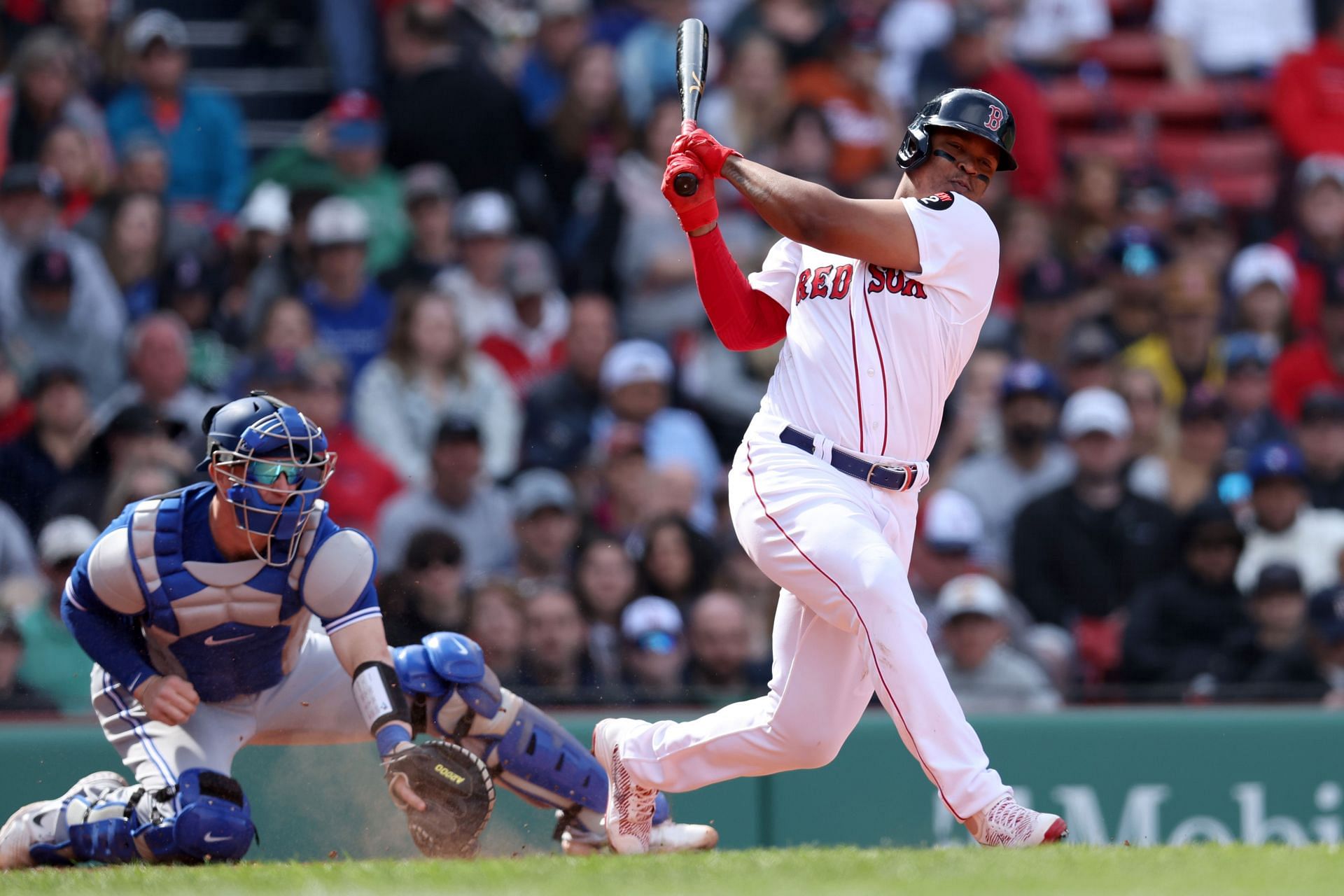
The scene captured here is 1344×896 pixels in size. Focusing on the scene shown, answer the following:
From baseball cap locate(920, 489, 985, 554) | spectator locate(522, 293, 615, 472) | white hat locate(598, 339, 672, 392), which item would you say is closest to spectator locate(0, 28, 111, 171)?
spectator locate(522, 293, 615, 472)

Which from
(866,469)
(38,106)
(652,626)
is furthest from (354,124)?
(866,469)

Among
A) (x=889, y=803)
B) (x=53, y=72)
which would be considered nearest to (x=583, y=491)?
(x=889, y=803)

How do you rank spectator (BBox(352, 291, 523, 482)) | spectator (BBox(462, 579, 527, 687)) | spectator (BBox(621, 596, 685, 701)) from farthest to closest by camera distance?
spectator (BBox(352, 291, 523, 482))
spectator (BBox(621, 596, 685, 701))
spectator (BBox(462, 579, 527, 687))

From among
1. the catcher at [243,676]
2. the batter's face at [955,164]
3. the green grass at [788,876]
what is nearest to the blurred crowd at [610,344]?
the catcher at [243,676]

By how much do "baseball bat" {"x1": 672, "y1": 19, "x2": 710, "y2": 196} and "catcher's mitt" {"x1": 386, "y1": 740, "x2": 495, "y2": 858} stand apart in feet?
7.06

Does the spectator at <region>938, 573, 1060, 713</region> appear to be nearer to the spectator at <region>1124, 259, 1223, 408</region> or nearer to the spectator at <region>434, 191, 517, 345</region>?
the spectator at <region>1124, 259, 1223, 408</region>

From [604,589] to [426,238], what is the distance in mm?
2842

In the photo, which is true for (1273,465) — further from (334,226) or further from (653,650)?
(334,226)

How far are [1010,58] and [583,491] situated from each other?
5.31m

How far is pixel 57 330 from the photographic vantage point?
960cm

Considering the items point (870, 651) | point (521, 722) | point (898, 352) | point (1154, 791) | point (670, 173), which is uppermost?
point (670, 173)

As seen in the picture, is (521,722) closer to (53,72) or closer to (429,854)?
(429,854)

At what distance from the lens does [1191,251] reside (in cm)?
1155

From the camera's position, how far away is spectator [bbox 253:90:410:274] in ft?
34.9
